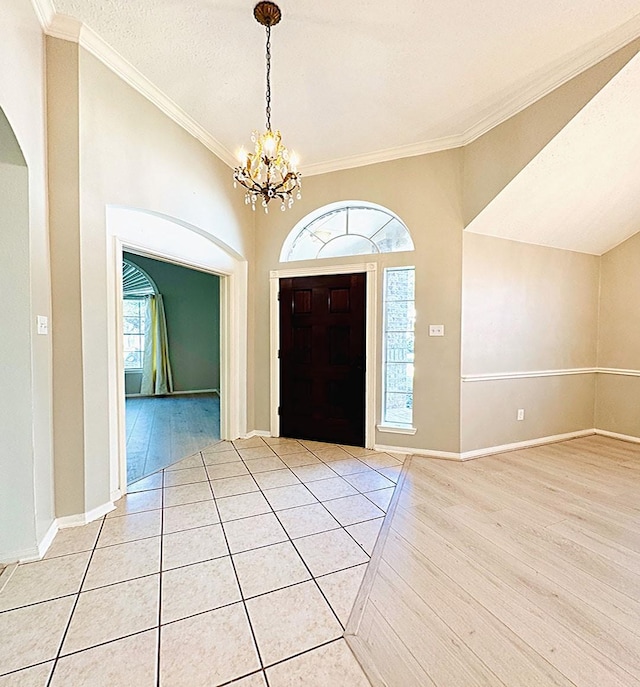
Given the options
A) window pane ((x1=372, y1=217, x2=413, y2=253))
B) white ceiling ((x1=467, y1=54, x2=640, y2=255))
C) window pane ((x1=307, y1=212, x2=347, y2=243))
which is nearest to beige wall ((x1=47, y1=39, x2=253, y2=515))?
window pane ((x1=307, y1=212, x2=347, y2=243))

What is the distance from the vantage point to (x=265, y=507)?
2.54m

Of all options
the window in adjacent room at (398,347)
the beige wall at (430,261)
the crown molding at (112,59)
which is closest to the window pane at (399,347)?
the window in adjacent room at (398,347)

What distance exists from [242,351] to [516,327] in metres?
3.17

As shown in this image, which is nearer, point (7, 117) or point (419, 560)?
point (7, 117)

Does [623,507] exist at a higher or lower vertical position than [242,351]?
lower

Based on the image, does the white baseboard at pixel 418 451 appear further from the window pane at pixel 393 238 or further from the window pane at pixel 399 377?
the window pane at pixel 393 238

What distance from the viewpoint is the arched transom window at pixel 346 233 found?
3789 mm

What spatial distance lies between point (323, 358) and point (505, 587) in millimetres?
2676

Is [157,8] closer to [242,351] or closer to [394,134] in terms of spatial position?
[394,134]

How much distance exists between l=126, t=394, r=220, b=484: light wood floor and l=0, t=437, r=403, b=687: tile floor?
65 cm

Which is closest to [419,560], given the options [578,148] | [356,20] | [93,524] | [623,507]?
[623,507]

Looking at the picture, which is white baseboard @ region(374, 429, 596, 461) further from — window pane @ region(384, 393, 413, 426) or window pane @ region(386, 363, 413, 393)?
window pane @ region(386, 363, 413, 393)

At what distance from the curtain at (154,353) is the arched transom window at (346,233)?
14.2 feet

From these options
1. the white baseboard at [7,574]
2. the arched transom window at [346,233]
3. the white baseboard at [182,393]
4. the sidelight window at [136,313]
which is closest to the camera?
the white baseboard at [7,574]
